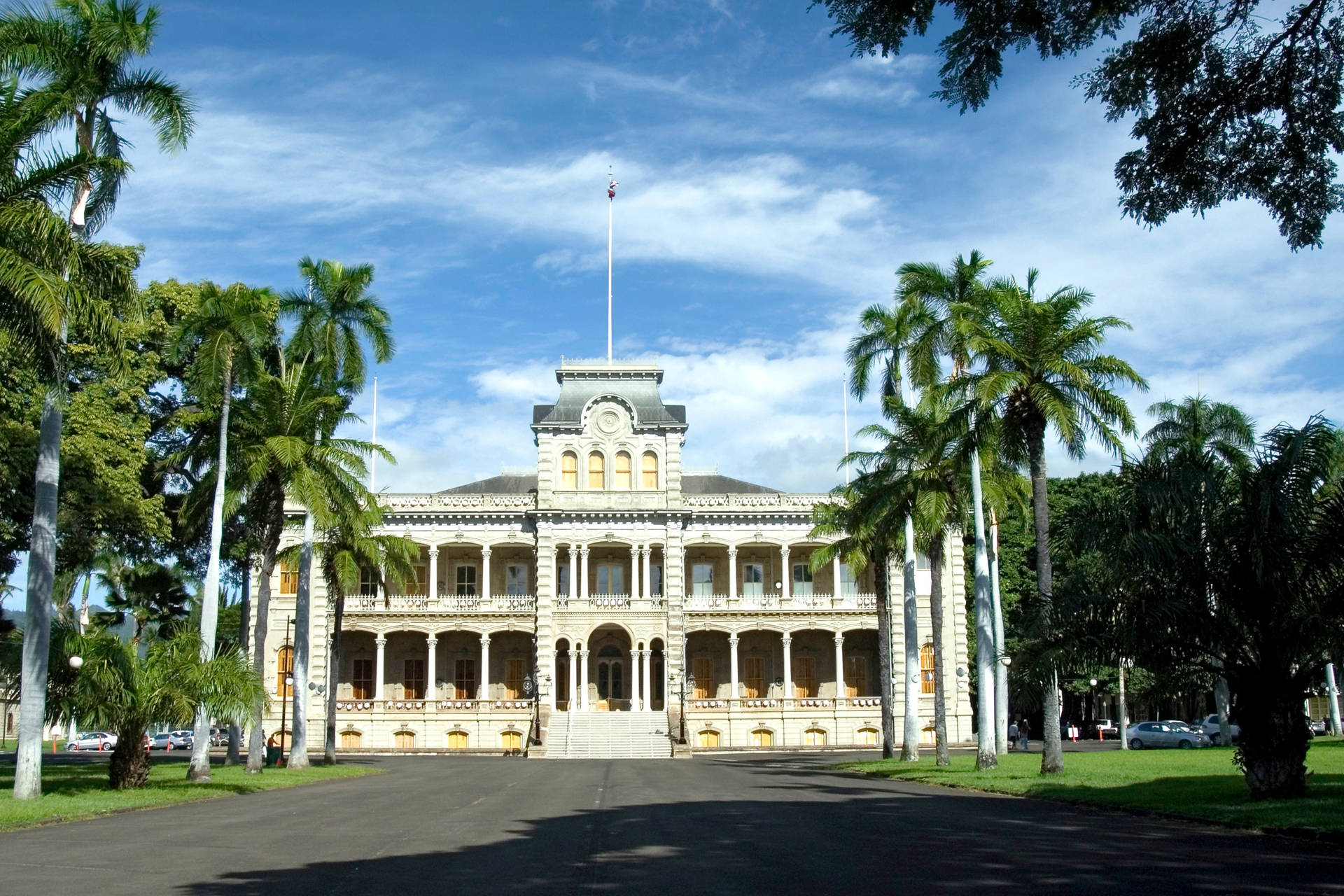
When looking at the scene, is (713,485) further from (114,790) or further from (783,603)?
(114,790)

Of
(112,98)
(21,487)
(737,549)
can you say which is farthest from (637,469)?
(112,98)

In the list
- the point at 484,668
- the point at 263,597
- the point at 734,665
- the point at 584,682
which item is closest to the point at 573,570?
the point at 584,682

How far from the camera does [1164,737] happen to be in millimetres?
52531

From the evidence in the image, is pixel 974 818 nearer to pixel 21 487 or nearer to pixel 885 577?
pixel 885 577

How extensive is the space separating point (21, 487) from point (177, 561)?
42.5 ft

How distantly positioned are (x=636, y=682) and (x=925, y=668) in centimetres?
1315

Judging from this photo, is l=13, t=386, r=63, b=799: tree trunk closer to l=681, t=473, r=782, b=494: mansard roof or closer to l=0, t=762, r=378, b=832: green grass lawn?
l=0, t=762, r=378, b=832: green grass lawn

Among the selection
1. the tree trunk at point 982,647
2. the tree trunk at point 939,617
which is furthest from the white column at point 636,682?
the tree trunk at point 982,647

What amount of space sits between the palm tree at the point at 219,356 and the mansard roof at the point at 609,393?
83.5 feet

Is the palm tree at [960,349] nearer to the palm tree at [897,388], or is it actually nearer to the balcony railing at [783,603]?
the palm tree at [897,388]

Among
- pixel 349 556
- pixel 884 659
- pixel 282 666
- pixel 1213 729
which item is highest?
pixel 349 556

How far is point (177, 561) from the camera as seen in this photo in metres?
45.7

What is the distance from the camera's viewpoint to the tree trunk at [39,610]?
861 inches

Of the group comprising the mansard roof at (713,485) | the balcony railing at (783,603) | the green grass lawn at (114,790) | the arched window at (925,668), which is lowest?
the green grass lawn at (114,790)
